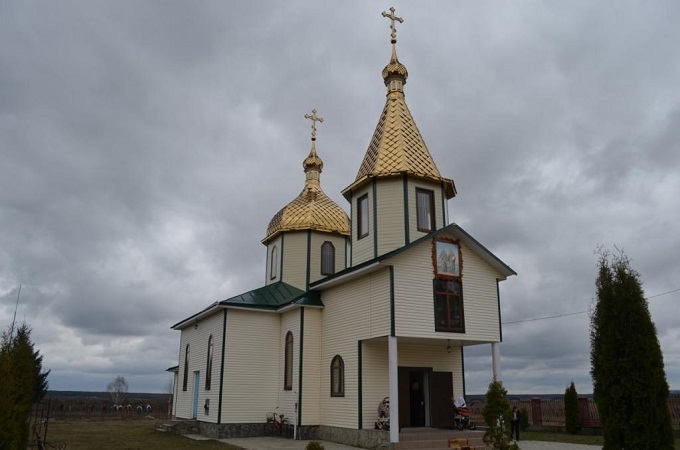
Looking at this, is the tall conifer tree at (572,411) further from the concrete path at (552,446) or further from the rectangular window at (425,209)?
the rectangular window at (425,209)

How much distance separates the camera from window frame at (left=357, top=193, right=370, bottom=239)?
16.9m

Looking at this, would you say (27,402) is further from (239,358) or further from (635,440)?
(635,440)

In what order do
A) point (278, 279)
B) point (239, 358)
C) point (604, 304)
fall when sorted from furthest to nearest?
point (278, 279) → point (239, 358) → point (604, 304)

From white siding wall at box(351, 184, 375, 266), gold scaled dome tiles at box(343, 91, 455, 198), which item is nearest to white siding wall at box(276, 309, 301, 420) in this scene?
white siding wall at box(351, 184, 375, 266)

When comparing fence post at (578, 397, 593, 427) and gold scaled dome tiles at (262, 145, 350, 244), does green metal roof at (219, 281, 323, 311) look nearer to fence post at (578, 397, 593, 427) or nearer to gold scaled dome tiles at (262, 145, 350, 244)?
gold scaled dome tiles at (262, 145, 350, 244)

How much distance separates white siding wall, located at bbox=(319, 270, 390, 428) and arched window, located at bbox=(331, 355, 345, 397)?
0.14 meters

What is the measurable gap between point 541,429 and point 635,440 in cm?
1521

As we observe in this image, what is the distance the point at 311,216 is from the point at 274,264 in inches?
104

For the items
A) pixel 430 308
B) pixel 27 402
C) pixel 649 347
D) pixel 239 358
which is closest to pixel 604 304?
pixel 649 347

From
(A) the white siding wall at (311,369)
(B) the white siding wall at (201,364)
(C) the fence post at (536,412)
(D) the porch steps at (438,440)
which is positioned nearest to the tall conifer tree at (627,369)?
(D) the porch steps at (438,440)

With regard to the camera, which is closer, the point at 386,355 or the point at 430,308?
the point at 430,308

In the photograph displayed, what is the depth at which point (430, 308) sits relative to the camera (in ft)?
46.8

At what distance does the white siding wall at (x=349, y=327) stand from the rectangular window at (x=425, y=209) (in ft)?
8.90

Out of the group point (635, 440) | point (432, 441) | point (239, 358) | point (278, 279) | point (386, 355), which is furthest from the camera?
point (278, 279)
